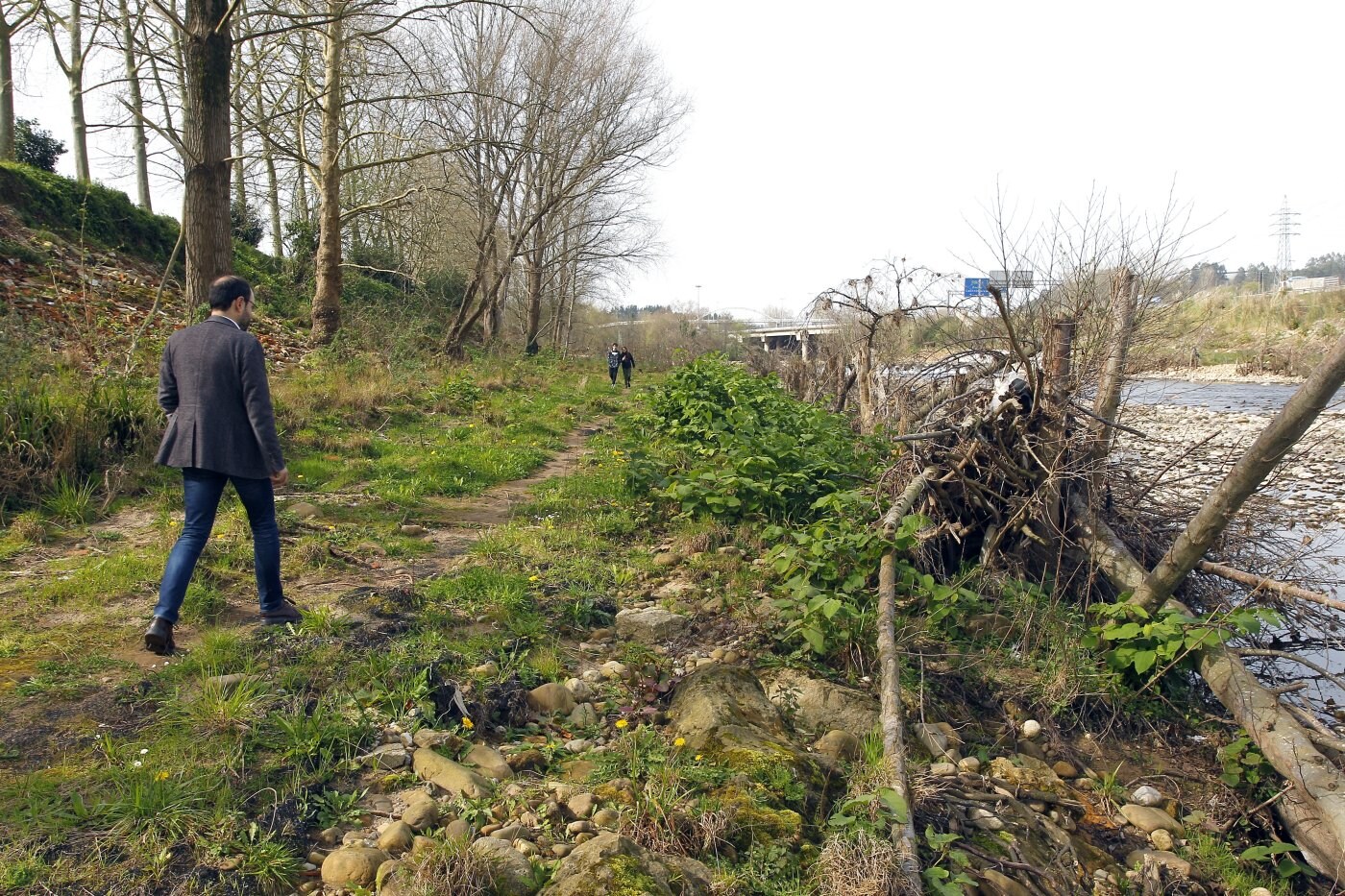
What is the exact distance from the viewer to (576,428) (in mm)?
13719

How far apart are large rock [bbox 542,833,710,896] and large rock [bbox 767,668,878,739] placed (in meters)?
1.52

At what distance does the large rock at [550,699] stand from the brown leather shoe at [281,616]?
143 centimetres

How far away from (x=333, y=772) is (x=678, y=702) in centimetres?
159

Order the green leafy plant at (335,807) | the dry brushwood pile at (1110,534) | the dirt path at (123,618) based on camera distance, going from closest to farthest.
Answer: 1. the green leafy plant at (335,807)
2. the dirt path at (123,618)
3. the dry brushwood pile at (1110,534)

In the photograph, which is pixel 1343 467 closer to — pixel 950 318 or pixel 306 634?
pixel 950 318

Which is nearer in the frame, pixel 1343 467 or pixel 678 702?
pixel 678 702

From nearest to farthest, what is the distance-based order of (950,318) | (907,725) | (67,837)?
(67,837) → (907,725) → (950,318)

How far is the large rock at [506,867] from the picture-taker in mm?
2596

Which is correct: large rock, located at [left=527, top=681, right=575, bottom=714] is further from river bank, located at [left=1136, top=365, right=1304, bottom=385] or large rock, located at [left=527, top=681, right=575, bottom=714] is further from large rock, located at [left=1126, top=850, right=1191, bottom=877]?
river bank, located at [left=1136, top=365, right=1304, bottom=385]

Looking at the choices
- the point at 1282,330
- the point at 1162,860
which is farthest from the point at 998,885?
the point at 1282,330

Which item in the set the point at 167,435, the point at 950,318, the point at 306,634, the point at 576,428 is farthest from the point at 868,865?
the point at 576,428

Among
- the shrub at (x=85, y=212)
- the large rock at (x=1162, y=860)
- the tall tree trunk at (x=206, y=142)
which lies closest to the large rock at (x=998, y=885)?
the large rock at (x=1162, y=860)

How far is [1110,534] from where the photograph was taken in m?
5.78

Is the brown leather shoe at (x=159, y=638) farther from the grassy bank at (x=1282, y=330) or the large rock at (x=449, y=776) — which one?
the grassy bank at (x=1282, y=330)
